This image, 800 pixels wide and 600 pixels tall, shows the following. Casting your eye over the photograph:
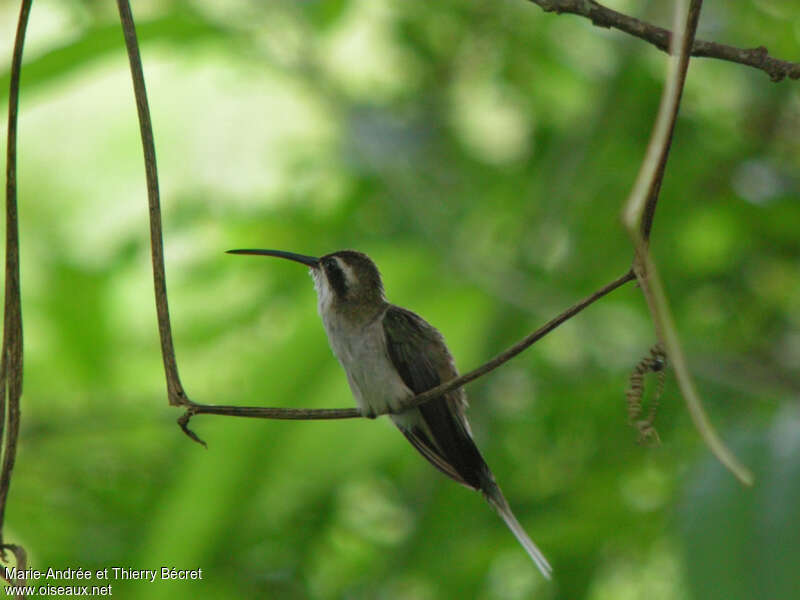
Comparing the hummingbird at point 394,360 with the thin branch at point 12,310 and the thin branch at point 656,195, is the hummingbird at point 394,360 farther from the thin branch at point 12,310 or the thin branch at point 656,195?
A: the thin branch at point 656,195

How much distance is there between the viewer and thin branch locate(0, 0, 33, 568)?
1.20 m

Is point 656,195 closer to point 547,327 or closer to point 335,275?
point 547,327

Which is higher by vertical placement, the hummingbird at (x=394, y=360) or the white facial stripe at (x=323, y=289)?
the white facial stripe at (x=323, y=289)

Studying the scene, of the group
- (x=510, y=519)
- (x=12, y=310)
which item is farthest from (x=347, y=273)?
(x=12, y=310)

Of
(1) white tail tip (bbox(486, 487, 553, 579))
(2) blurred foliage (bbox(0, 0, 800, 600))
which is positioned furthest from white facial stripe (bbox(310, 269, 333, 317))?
(1) white tail tip (bbox(486, 487, 553, 579))

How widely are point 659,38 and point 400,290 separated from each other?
2207 mm

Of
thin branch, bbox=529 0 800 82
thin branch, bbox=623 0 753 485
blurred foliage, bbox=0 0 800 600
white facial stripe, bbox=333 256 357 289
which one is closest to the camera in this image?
thin branch, bbox=623 0 753 485

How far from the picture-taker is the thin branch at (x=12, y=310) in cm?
120

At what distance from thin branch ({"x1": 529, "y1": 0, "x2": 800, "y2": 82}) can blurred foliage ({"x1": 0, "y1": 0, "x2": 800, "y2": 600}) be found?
6.12 ft

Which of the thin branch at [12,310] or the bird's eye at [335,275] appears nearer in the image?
the thin branch at [12,310]

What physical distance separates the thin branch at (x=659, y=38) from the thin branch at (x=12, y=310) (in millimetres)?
620

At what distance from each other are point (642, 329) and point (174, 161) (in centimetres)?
206

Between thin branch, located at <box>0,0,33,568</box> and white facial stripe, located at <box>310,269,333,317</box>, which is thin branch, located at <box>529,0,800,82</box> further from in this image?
white facial stripe, located at <box>310,269,333,317</box>

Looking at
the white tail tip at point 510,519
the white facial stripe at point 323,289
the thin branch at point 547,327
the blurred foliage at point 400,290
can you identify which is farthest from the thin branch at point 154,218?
the blurred foliage at point 400,290
